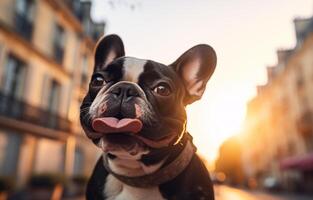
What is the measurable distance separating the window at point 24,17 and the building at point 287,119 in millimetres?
17736

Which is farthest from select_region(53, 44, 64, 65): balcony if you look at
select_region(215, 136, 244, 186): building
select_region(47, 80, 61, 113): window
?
select_region(215, 136, 244, 186): building

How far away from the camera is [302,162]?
20.8 metres

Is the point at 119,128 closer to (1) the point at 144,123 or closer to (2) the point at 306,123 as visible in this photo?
(1) the point at 144,123

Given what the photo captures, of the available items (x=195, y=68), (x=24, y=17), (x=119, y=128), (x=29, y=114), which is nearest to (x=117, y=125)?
(x=119, y=128)

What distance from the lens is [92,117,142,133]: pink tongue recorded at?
0.96 metres

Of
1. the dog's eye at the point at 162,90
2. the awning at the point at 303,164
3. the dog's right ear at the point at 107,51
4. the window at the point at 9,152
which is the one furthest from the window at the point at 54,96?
the dog's eye at the point at 162,90

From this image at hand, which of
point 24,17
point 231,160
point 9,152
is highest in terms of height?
point 24,17

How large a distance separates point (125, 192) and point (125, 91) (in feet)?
1.31

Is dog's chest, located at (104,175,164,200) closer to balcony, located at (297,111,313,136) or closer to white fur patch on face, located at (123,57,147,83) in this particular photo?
white fur patch on face, located at (123,57,147,83)

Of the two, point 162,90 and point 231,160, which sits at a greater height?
point 162,90

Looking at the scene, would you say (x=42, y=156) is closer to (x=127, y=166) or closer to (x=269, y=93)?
(x=127, y=166)

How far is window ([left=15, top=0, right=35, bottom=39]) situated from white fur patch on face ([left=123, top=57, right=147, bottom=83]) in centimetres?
1417

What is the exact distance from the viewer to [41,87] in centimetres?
1549

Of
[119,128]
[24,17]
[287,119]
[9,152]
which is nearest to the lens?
[119,128]
